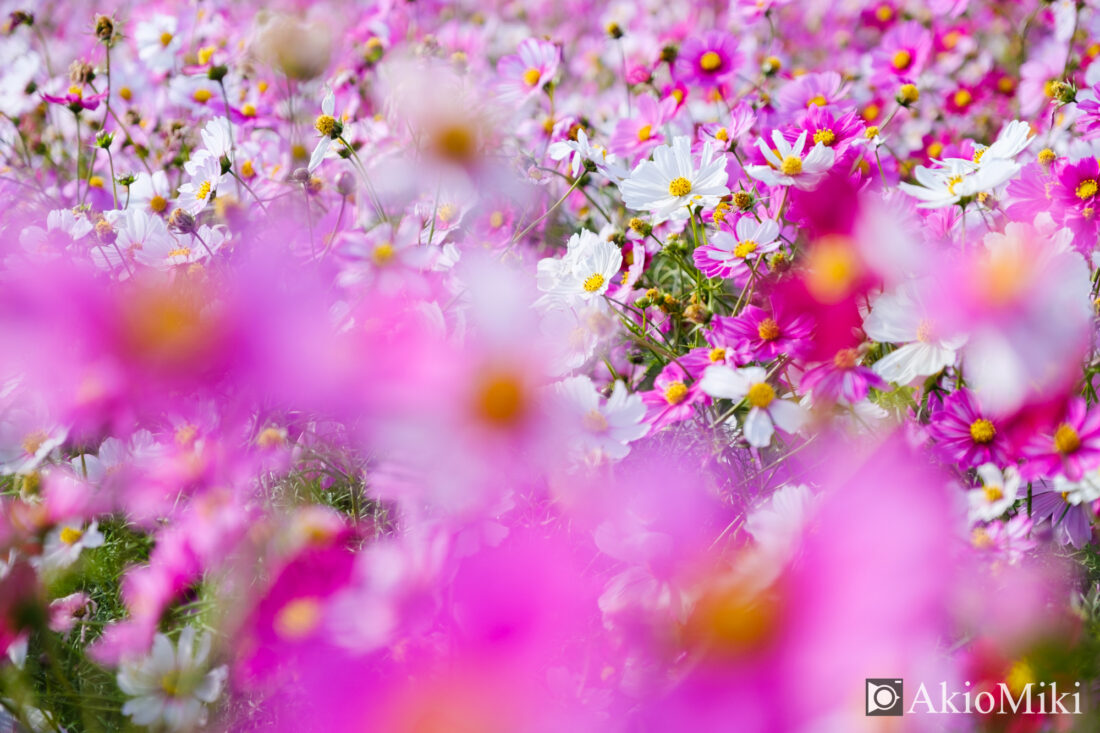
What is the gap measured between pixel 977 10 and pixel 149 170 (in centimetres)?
169

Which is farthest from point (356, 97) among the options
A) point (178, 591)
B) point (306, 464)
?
point (178, 591)

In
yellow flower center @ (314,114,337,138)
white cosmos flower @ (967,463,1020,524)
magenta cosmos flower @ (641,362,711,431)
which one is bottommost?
white cosmos flower @ (967,463,1020,524)

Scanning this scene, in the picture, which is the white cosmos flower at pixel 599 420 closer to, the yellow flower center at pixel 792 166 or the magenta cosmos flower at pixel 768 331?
the magenta cosmos flower at pixel 768 331

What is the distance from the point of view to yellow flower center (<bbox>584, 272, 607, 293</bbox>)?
658 millimetres

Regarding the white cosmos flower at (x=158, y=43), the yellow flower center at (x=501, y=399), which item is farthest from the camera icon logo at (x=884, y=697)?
the white cosmos flower at (x=158, y=43)

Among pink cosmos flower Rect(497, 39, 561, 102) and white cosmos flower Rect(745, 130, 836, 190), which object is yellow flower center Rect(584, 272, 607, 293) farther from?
pink cosmos flower Rect(497, 39, 561, 102)

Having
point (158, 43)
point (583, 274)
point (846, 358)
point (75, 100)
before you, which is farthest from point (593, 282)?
point (158, 43)

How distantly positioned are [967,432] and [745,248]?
209 millimetres

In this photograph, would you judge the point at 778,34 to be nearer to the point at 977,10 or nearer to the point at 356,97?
the point at 977,10

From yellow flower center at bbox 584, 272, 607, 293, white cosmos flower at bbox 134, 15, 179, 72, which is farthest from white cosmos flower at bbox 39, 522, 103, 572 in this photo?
white cosmos flower at bbox 134, 15, 179, 72

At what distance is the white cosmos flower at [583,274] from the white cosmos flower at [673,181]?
0.17 ft

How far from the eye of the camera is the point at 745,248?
0.63 metres

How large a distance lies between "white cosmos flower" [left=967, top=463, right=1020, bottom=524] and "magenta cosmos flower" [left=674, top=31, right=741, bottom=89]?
680mm

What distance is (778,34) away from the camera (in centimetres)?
173
